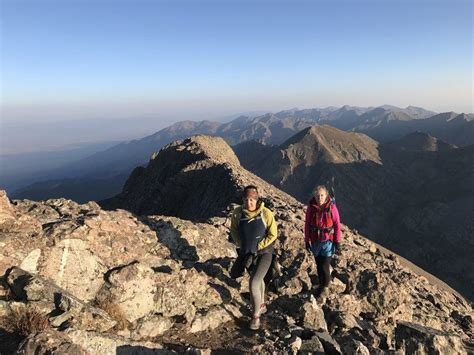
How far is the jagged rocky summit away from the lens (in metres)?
7.53

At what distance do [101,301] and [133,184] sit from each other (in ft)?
148

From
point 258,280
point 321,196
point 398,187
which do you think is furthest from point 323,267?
point 398,187

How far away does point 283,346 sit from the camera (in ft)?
26.2

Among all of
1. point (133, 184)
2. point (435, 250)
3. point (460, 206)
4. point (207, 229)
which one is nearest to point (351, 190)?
point (460, 206)

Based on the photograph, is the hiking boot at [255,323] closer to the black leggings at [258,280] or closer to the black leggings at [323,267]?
A: the black leggings at [258,280]

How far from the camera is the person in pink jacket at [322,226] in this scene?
33.8 feet

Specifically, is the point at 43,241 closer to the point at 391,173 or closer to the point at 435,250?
the point at 435,250

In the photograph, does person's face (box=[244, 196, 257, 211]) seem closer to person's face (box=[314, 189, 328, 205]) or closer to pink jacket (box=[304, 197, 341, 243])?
person's face (box=[314, 189, 328, 205])

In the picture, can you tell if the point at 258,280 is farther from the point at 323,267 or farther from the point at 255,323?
the point at 323,267

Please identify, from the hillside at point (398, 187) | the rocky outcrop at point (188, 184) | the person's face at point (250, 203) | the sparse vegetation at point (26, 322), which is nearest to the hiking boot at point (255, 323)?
the person's face at point (250, 203)

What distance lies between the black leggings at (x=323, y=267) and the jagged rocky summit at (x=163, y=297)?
73 cm

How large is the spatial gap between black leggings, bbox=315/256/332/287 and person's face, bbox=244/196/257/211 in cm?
290

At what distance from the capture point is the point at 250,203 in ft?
30.0

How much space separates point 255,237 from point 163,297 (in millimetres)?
2651
